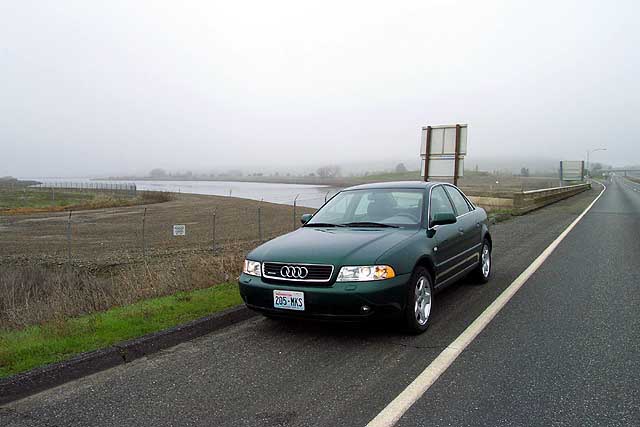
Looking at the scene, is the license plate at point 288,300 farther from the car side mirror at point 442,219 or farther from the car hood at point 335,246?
the car side mirror at point 442,219

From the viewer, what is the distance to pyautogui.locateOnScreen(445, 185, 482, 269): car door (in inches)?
254

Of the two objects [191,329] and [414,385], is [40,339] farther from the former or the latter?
[414,385]

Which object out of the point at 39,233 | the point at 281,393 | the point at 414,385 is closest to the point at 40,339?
the point at 281,393

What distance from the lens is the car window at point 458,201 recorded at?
6.82 meters

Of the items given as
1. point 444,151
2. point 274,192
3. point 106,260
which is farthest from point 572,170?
point 106,260

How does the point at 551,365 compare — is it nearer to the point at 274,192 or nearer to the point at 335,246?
the point at 335,246

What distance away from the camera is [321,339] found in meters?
4.86

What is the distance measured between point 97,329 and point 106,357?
2.56 feet

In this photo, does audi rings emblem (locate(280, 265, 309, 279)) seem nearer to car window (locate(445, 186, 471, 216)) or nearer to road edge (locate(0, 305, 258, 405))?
road edge (locate(0, 305, 258, 405))

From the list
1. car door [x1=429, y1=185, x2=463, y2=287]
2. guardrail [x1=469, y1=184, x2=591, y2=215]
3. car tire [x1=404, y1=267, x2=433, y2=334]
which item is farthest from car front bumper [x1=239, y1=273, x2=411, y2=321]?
guardrail [x1=469, y1=184, x2=591, y2=215]

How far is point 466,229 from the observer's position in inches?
260

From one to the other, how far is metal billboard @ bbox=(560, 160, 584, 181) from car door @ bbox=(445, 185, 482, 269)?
58919 millimetres

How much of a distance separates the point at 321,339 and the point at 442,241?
74.7 inches

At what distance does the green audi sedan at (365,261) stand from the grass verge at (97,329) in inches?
40.2
